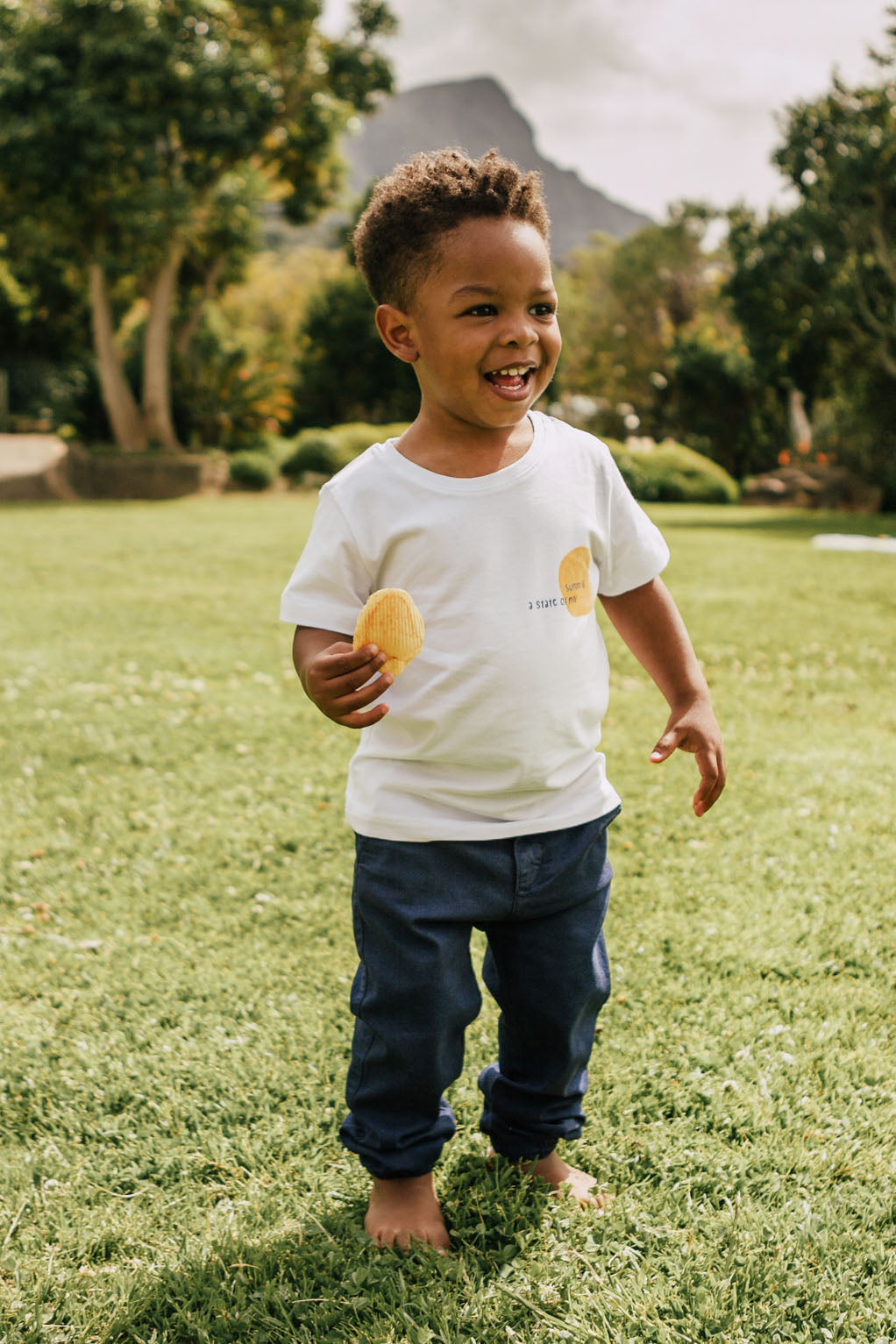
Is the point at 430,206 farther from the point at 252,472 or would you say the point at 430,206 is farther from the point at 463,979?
the point at 252,472

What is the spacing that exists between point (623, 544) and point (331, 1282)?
1413 mm

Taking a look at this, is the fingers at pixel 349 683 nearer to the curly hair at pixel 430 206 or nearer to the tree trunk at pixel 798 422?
the curly hair at pixel 430 206

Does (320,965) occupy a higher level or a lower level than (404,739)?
lower

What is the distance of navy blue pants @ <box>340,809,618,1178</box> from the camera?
6.01ft

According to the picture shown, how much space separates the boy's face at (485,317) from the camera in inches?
69.1

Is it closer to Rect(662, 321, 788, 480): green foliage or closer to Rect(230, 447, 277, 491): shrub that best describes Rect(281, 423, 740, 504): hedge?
Rect(230, 447, 277, 491): shrub

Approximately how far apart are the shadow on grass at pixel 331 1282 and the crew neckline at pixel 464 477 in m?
1.31

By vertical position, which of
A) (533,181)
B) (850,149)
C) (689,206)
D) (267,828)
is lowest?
(267,828)

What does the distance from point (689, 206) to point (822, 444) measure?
32.5m

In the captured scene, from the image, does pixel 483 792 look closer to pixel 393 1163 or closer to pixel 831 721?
pixel 393 1163

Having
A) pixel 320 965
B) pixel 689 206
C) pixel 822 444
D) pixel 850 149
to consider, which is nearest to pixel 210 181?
pixel 850 149

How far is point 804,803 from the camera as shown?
13.1 ft

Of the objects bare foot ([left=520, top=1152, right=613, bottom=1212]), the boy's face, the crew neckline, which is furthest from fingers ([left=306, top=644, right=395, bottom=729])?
bare foot ([left=520, top=1152, right=613, bottom=1212])

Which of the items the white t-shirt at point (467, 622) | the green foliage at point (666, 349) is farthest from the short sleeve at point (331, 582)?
the green foliage at point (666, 349)
